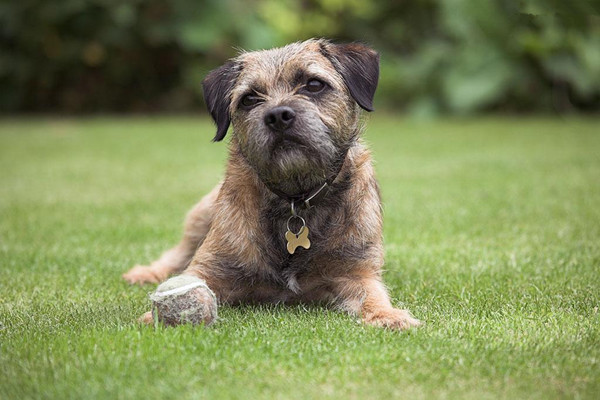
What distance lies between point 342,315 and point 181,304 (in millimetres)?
867

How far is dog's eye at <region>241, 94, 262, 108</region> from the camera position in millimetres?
4055

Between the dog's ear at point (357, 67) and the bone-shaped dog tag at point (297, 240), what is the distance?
79cm

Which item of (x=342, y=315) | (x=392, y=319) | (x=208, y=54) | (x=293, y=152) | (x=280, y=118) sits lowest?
(x=342, y=315)

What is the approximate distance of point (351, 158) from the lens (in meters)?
4.23

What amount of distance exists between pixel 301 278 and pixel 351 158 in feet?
2.40

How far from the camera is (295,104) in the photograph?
3801mm

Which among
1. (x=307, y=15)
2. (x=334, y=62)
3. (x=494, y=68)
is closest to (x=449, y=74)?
(x=494, y=68)

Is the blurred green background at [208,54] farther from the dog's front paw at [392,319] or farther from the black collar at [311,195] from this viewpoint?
the dog's front paw at [392,319]

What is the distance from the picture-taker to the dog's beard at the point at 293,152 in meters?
3.77

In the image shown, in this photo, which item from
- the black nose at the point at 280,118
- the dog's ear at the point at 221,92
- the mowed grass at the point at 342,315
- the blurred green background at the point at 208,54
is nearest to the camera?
the mowed grass at the point at 342,315

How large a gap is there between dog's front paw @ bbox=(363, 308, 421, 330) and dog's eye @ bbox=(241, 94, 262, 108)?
1285 mm

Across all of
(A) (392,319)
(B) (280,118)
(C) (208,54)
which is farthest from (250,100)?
(C) (208,54)

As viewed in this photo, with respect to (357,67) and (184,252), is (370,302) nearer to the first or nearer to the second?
(357,67)

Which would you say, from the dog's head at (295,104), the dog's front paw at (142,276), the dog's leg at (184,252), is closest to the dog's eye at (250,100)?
the dog's head at (295,104)
